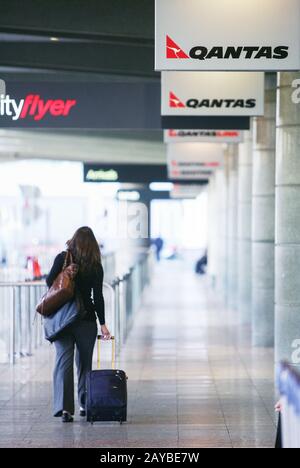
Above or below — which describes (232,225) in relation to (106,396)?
above

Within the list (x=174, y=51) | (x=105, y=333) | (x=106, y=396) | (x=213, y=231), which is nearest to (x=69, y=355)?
(x=105, y=333)

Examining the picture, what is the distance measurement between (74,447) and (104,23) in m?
6.73

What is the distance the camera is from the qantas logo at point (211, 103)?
1380 cm

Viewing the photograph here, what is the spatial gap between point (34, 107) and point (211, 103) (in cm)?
284

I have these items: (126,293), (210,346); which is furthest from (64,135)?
(210,346)

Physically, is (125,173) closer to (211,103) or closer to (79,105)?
(79,105)

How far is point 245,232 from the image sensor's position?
888 inches

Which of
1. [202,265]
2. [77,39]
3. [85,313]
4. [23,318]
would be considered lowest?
[202,265]

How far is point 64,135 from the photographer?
111 ft

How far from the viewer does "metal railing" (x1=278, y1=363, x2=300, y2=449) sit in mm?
5746

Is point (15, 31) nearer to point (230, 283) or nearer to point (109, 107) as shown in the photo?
point (109, 107)

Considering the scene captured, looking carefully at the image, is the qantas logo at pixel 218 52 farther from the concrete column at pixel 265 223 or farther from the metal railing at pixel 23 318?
the concrete column at pixel 265 223

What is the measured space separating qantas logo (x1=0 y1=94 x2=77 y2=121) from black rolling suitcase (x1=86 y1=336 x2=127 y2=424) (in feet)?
21.4

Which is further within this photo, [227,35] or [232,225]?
[232,225]
